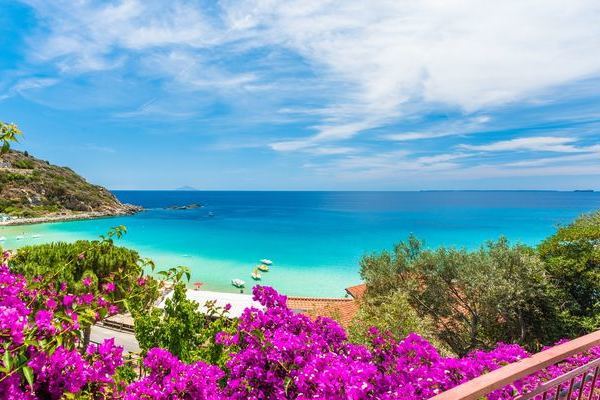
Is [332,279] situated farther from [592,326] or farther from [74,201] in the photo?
[74,201]

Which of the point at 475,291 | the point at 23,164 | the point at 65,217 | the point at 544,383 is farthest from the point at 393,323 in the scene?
the point at 23,164

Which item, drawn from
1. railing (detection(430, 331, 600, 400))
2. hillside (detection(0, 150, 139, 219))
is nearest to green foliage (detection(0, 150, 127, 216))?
hillside (detection(0, 150, 139, 219))

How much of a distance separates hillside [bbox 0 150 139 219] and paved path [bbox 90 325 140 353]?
6418 centimetres

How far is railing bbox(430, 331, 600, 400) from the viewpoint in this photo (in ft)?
5.19

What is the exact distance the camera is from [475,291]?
44.1 feet

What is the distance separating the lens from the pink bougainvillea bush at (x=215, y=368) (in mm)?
1806

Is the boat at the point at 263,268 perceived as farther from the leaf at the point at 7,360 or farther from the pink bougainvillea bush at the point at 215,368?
the leaf at the point at 7,360

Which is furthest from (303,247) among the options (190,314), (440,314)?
(190,314)

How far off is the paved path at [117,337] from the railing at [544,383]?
1630cm

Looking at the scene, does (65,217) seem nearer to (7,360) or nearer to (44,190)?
(44,190)

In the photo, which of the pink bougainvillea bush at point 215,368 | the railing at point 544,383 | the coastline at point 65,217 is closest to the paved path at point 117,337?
the pink bougainvillea bush at point 215,368

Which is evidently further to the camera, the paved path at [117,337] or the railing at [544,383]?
the paved path at [117,337]

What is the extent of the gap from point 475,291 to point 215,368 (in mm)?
13281

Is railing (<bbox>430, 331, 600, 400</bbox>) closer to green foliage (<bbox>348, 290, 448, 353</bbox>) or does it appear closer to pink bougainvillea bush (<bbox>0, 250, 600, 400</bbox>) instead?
pink bougainvillea bush (<bbox>0, 250, 600, 400</bbox>)
